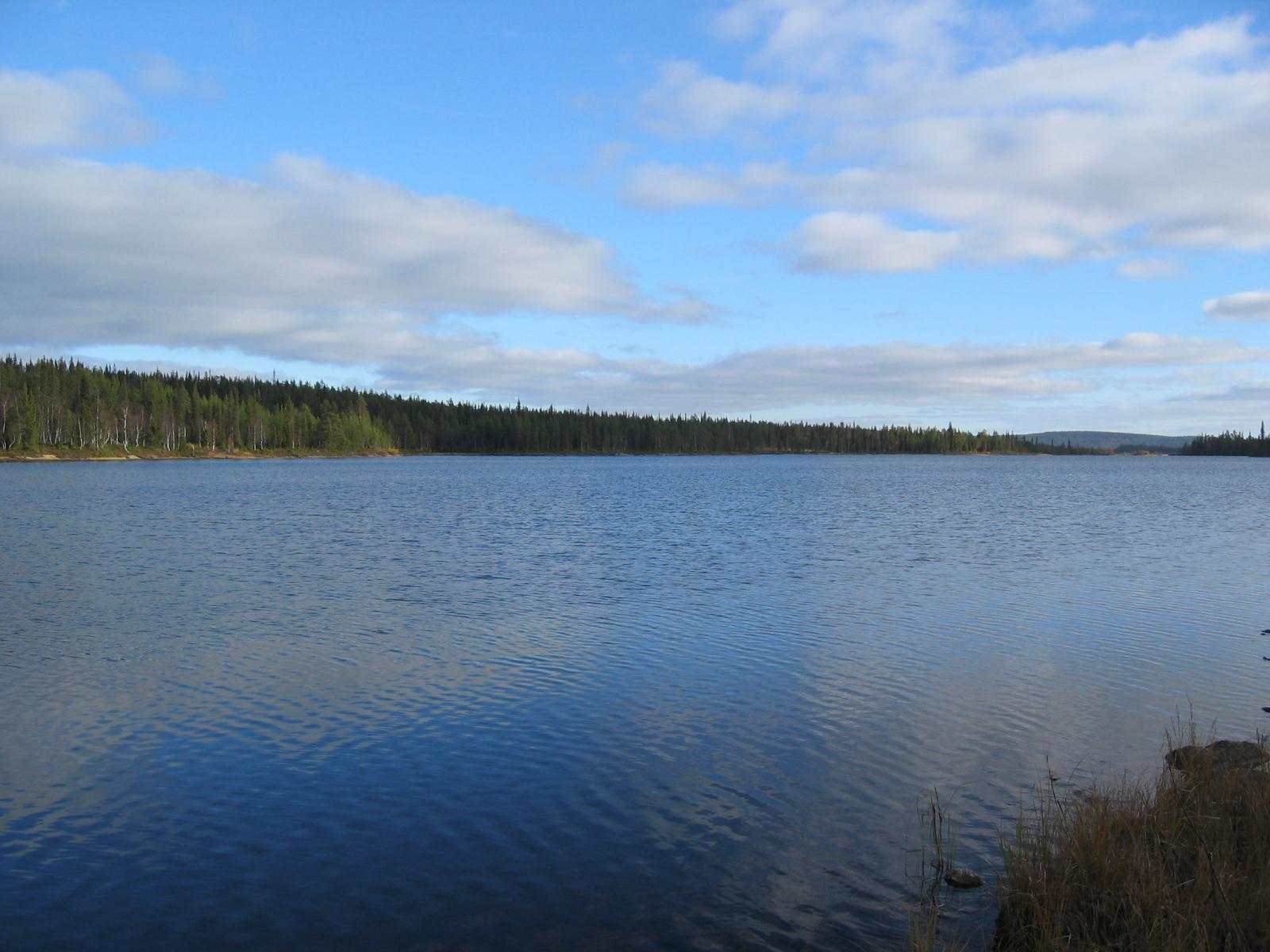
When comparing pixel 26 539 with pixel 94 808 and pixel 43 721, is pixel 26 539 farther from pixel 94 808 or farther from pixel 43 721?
pixel 94 808

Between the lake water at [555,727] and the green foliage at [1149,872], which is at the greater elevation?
the green foliage at [1149,872]

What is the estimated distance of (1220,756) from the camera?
11.8 m

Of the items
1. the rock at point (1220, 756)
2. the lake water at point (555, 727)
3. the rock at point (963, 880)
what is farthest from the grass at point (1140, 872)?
the lake water at point (555, 727)

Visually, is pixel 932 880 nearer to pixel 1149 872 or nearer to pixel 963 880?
pixel 963 880

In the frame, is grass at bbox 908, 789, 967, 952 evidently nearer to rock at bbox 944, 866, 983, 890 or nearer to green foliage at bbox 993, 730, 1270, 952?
rock at bbox 944, 866, 983, 890

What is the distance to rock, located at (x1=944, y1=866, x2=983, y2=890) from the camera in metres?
9.72

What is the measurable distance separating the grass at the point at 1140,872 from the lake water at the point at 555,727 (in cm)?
64

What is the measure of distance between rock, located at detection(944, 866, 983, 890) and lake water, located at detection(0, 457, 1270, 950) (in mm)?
199

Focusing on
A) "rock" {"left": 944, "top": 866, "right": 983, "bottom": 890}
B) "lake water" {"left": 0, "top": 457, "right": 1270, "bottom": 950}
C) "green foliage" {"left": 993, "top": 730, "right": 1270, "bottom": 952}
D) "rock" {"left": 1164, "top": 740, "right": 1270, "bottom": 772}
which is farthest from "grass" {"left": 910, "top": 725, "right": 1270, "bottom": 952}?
"lake water" {"left": 0, "top": 457, "right": 1270, "bottom": 950}

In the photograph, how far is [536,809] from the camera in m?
11.8

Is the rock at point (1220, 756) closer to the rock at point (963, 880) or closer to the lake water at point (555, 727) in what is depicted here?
the lake water at point (555, 727)

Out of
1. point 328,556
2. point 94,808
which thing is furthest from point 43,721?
point 328,556

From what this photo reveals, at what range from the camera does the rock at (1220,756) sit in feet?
37.4

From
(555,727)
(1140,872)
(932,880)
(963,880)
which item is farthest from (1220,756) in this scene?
(555,727)
